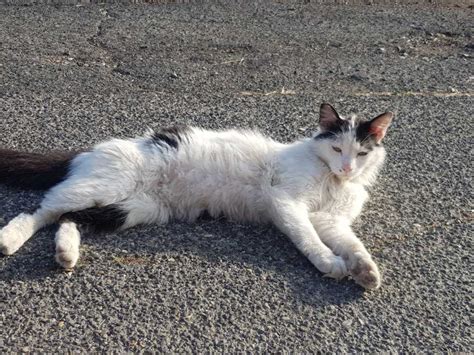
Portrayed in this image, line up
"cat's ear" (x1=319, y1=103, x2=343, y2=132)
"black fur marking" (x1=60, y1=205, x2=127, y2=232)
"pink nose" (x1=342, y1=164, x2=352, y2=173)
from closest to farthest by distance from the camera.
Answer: "black fur marking" (x1=60, y1=205, x2=127, y2=232) < "pink nose" (x1=342, y1=164, x2=352, y2=173) < "cat's ear" (x1=319, y1=103, x2=343, y2=132)

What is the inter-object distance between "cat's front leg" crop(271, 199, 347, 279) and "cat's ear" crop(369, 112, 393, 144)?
2.27 ft

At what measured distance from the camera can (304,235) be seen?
324 centimetres

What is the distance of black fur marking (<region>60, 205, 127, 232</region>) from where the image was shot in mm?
3295

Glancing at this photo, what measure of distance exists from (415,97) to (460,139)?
0.97m

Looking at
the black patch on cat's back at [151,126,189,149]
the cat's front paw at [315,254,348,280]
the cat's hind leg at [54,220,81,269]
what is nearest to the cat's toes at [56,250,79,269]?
the cat's hind leg at [54,220,81,269]

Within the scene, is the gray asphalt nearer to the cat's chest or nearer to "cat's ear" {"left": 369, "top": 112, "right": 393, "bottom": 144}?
the cat's chest

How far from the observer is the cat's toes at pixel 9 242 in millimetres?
3062

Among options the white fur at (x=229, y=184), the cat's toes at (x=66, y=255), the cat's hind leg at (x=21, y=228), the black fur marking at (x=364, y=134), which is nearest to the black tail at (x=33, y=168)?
the white fur at (x=229, y=184)

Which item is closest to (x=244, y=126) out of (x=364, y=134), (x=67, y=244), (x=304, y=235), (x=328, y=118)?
(x=328, y=118)

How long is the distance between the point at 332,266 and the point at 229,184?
3.14 feet

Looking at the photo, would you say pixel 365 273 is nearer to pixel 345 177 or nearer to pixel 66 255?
pixel 345 177

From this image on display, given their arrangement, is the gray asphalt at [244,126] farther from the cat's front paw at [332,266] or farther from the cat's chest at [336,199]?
the cat's chest at [336,199]

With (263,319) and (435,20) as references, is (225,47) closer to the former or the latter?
(435,20)

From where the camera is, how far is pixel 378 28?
8008mm
